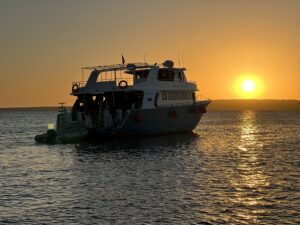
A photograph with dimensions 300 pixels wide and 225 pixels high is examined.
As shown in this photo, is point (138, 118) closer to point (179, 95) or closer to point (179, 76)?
point (179, 95)

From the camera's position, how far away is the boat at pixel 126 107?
3953 cm

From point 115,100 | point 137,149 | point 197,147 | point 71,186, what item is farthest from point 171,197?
point 115,100

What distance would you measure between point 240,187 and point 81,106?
1037 inches

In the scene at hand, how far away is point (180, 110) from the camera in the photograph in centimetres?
4384

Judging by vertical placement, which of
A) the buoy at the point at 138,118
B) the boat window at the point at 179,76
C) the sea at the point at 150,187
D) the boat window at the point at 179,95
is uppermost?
the boat window at the point at 179,76

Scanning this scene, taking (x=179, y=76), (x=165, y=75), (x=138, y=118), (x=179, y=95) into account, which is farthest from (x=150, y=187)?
(x=179, y=76)

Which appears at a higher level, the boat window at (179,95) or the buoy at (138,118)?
the boat window at (179,95)

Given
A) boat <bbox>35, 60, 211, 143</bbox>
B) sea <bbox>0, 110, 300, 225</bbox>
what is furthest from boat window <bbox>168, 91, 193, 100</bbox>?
sea <bbox>0, 110, 300, 225</bbox>

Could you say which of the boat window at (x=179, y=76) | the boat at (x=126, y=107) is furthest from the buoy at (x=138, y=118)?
the boat window at (x=179, y=76)

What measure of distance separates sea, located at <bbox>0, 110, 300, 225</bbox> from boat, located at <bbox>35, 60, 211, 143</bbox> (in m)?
7.19

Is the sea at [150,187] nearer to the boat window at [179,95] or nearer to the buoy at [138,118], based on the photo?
the buoy at [138,118]

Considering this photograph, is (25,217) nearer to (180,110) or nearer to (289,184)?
(289,184)

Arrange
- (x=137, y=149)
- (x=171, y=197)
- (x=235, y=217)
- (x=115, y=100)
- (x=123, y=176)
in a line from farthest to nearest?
(x=115, y=100) < (x=137, y=149) < (x=123, y=176) < (x=171, y=197) < (x=235, y=217)

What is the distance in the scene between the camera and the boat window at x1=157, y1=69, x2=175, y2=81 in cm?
4325
